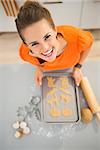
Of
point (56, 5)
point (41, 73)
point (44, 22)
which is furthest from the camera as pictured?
point (56, 5)

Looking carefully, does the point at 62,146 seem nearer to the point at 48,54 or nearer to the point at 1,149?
the point at 1,149

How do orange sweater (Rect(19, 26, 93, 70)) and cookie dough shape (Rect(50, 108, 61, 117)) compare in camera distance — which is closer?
orange sweater (Rect(19, 26, 93, 70))

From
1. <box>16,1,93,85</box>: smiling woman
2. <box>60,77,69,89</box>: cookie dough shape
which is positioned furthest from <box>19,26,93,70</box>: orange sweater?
<box>60,77,69,89</box>: cookie dough shape

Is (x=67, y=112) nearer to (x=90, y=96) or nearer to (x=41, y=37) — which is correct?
(x=90, y=96)

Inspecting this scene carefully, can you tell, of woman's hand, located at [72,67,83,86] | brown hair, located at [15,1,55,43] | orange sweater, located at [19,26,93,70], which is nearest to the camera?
brown hair, located at [15,1,55,43]

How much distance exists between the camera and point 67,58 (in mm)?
1051

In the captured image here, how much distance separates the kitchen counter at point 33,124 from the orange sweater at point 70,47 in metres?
0.19

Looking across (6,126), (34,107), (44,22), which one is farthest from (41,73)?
(44,22)

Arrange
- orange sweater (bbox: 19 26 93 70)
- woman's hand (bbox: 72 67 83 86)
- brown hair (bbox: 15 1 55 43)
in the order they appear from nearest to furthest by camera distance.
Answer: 1. brown hair (bbox: 15 1 55 43)
2. orange sweater (bbox: 19 26 93 70)
3. woman's hand (bbox: 72 67 83 86)

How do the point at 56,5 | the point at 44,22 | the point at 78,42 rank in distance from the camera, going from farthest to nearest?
the point at 56,5, the point at 78,42, the point at 44,22

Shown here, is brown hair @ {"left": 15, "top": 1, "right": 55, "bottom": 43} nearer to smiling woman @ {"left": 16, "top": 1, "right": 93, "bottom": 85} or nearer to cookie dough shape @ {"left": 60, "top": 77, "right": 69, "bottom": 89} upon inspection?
smiling woman @ {"left": 16, "top": 1, "right": 93, "bottom": 85}

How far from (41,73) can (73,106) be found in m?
0.19

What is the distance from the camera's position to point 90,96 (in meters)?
1.19

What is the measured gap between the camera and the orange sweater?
→ 97cm
